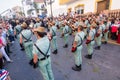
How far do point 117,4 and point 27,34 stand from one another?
11503mm

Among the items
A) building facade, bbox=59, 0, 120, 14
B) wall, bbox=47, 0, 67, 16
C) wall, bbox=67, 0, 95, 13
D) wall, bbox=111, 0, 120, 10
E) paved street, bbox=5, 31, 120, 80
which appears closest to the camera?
paved street, bbox=5, 31, 120, 80

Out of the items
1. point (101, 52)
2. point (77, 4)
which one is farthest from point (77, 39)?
point (77, 4)

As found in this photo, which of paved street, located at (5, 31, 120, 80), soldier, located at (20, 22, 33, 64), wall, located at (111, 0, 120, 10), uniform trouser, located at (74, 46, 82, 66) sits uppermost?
wall, located at (111, 0, 120, 10)

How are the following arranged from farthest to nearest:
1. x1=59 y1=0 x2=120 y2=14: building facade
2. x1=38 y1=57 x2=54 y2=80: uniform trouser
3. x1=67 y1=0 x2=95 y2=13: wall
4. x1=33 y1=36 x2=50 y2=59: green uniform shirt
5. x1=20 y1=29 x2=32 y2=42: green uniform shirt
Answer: x1=67 y1=0 x2=95 y2=13: wall, x1=59 y1=0 x2=120 y2=14: building facade, x1=20 y1=29 x2=32 y2=42: green uniform shirt, x1=38 y1=57 x2=54 y2=80: uniform trouser, x1=33 y1=36 x2=50 y2=59: green uniform shirt

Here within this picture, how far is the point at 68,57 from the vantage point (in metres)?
6.75

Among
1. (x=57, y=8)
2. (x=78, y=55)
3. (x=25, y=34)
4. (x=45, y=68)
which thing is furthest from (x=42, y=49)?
(x=57, y=8)

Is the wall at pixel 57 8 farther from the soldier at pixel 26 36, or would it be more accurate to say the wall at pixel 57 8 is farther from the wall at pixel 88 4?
the soldier at pixel 26 36

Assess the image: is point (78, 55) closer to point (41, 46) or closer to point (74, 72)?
point (74, 72)

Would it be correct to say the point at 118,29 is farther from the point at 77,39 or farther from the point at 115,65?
the point at 77,39

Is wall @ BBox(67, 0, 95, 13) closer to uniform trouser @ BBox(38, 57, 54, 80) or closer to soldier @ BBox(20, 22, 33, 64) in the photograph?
soldier @ BBox(20, 22, 33, 64)

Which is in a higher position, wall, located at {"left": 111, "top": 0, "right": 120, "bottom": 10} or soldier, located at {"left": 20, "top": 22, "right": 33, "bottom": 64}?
wall, located at {"left": 111, "top": 0, "right": 120, "bottom": 10}

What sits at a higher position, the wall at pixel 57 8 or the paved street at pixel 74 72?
the wall at pixel 57 8

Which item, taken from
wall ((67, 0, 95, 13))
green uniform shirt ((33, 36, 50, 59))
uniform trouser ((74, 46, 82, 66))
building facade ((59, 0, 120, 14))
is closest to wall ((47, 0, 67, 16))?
building facade ((59, 0, 120, 14))

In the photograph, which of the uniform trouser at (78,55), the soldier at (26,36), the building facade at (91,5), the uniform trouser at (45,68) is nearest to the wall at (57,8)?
the building facade at (91,5)
